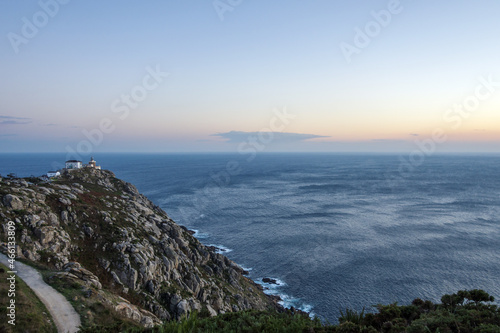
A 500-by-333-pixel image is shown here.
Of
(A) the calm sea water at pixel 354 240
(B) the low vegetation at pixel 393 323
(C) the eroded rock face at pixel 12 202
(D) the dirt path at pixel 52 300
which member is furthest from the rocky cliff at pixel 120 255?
(A) the calm sea water at pixel 354 240

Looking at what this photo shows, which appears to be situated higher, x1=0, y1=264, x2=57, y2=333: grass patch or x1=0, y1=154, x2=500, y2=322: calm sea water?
x1=0, y1=264, x2=57, y2=333: grass patch

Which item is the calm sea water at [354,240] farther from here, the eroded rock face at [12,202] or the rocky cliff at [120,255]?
the eroded rock face at [12,202]

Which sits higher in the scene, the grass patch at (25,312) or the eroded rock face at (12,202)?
the eroded rock face at (12,202)

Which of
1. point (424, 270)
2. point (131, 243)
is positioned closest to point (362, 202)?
point (424, 270)
